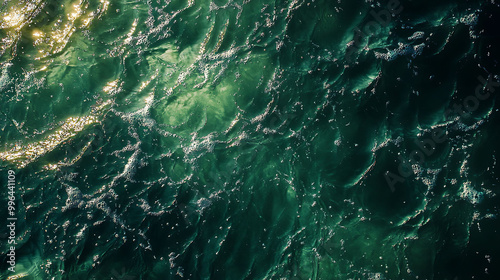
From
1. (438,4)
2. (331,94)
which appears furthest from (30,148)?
(438,4)
